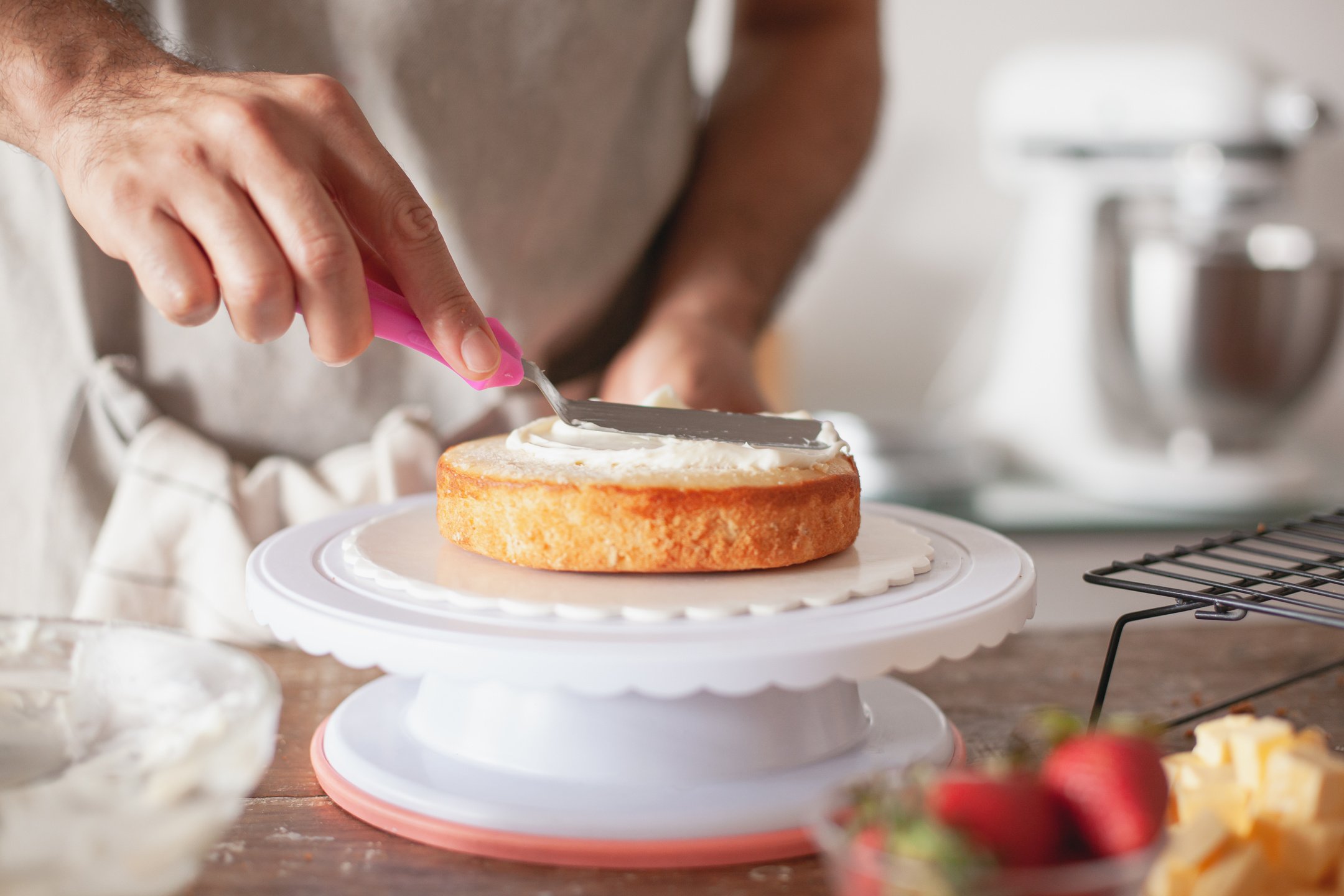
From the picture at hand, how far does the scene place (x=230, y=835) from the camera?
2.36 ft

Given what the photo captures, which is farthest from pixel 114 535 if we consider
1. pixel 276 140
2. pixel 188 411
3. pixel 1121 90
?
pixel 1121 90

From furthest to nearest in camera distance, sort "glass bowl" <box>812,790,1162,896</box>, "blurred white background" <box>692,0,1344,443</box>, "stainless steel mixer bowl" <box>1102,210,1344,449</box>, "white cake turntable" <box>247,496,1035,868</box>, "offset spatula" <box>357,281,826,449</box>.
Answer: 1. "blurred white background" <box>692,0,1344,443</box>
2. "stainless steel mixer bowl" <box>1102,210,1344,449</box>
3. "offset spatula" <box>357,281,826,449</box>
4. "white cake turntable" <box>247,496,1035,868</box>
5. "glass bowl" <box>812,790,1162,896</box>

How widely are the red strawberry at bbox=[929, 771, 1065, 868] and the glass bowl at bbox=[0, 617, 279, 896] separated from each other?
1.03 ft

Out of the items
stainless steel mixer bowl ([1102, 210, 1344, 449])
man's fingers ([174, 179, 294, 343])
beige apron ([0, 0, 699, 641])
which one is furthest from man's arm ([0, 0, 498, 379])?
stainless steel mixer bowl ([1102, 210, 1344, 449])

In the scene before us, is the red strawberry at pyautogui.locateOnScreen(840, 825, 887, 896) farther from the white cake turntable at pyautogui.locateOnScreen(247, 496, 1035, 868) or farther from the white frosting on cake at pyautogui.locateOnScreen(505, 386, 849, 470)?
the white frosting on cake at pyautogui.locateOnScreen(505, 386, 849, 470)

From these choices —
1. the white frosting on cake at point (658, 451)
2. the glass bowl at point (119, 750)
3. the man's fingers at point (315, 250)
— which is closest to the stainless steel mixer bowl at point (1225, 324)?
the white frosting on cake at point (658, 451)

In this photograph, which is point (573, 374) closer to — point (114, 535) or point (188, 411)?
point (188, 411)

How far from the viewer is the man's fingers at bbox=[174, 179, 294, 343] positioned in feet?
2.30

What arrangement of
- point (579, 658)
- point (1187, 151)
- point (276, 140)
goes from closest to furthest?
point (579, 658) < point (276, 140) < point (1187, 151)

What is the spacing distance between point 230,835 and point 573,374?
2.83 feet

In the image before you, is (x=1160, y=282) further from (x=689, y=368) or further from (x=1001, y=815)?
(x=1001, y=815)

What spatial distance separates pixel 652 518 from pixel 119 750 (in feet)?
1.14

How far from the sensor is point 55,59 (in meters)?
0.87

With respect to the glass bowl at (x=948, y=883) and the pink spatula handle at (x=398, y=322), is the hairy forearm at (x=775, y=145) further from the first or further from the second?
the glass bowl at (x=948, y=883)
